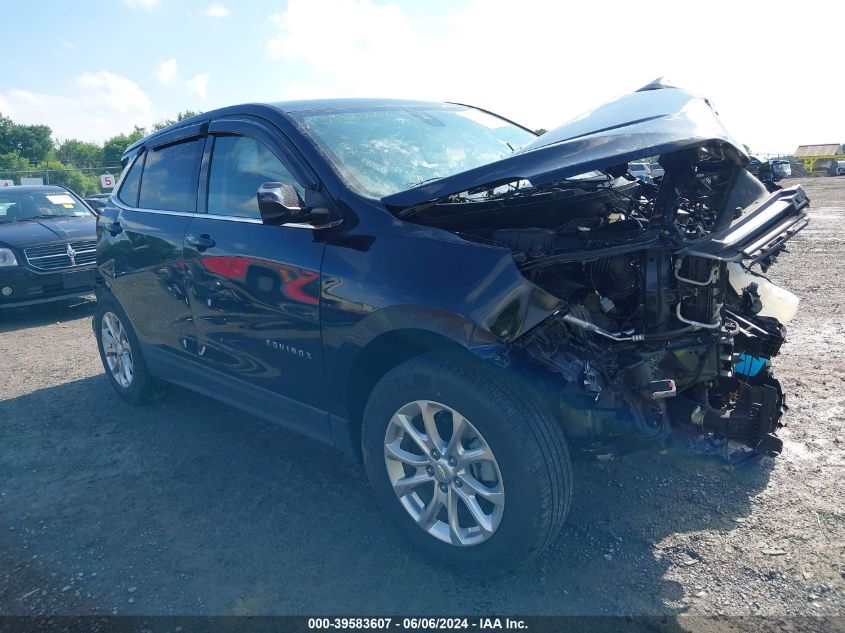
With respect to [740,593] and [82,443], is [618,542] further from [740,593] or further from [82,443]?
Result: [82,443]

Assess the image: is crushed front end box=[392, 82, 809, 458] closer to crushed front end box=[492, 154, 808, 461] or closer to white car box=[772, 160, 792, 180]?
crushed front end box=[492, 154, 808, 461]

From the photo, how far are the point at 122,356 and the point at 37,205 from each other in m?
5.88

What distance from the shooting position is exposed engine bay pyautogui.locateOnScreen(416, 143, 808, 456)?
8.09 feet

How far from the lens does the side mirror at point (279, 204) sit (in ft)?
9.14

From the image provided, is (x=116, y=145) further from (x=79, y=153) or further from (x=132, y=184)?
(x=132, y=184)

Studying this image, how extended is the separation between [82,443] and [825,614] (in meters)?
4.28

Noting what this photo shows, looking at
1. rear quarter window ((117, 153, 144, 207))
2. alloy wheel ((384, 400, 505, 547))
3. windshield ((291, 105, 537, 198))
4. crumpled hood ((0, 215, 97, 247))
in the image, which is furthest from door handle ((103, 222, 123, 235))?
crumpled hood ((0, 215, 97, 247))

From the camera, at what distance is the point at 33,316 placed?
873cm

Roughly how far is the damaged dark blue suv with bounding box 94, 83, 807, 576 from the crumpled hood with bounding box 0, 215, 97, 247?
5.65 metres

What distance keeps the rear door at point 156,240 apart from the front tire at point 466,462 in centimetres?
177

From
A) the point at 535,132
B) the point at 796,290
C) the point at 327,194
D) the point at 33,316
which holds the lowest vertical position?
the point at 33,316

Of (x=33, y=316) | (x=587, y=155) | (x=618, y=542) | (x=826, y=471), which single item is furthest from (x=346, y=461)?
(x=33, y=316)

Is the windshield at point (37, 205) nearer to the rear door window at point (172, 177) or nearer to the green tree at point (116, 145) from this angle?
the rear door window at point (172, 177)

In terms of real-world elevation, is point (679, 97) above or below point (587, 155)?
above
